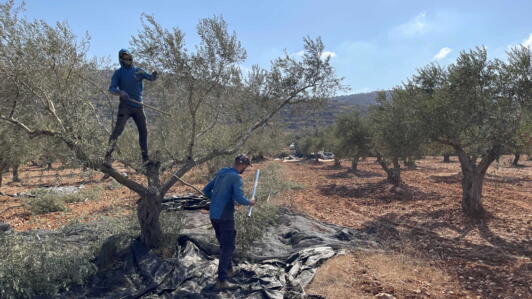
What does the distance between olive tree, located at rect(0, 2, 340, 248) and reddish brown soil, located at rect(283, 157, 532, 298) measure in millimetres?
3968

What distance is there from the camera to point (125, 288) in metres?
6.00

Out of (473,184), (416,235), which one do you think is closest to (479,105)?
(473,184)

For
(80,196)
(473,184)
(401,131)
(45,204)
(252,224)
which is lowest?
(80,196)

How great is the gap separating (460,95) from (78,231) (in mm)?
11580

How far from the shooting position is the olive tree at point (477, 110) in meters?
11.3

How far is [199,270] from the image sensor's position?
6539 millimetres

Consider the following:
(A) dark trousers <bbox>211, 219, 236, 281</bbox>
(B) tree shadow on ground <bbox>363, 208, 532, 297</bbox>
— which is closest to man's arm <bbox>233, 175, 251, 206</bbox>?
(A) dark trousers <bbox>211, 219, 236, 281</bbox>

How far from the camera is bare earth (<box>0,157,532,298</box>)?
679 centimetres

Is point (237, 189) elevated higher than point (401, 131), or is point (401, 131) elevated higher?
point (401, 131)

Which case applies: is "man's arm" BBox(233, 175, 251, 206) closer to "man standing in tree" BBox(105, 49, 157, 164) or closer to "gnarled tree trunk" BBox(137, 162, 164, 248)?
"gnarled tree trunk" BBox(137, 162, 164, 248)

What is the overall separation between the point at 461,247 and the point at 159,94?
8.39 meters

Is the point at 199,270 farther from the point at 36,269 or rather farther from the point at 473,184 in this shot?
the point at 473,184

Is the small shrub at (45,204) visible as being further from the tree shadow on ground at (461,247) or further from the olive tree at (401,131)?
the olive tree at (401,131)

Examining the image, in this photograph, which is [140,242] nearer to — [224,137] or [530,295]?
[224,137]
